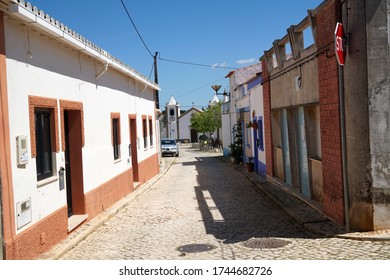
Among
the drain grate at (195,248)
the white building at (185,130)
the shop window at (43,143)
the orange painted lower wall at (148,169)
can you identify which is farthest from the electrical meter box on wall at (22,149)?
the white building at (185,130)

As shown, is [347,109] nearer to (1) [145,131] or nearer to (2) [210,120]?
(1) [145,131]

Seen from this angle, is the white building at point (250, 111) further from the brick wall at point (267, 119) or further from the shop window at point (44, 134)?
the shop window at point (44, 134)

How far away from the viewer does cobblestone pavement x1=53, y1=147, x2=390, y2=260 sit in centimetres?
666

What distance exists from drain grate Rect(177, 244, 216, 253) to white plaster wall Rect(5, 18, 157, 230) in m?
2.25


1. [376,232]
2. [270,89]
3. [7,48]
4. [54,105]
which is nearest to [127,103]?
[270,89]

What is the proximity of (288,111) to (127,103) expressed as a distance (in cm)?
537

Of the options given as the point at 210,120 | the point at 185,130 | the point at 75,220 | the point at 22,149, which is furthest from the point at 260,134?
the point at 185,130

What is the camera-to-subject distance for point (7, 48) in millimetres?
6113

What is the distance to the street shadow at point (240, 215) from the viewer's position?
8102mm

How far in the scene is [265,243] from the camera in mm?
7297

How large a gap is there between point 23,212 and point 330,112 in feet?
17.9

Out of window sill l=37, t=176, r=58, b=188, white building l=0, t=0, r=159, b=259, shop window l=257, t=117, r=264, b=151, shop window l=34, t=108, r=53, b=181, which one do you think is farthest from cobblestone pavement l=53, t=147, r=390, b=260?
shop window l=257, t=117, r=264, b=151
